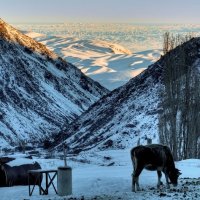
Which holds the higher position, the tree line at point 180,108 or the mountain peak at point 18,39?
the mountain peak at point 18,39

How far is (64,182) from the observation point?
2866 cm

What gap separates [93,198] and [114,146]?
5104cm

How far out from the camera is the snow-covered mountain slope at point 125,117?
260ft

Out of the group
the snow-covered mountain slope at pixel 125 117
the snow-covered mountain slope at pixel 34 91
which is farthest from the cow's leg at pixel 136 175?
the snow-covered mountain slope at pixel 34 91

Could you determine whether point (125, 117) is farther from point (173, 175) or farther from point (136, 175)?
point (136, 175)

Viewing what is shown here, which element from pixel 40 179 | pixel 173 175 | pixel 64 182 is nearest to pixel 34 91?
pixel 40 179

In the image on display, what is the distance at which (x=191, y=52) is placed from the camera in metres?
94.5

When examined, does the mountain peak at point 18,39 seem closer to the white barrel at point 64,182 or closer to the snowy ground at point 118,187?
→ the snowy ground at point 118,187

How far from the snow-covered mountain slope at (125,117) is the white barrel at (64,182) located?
4402 centimetres

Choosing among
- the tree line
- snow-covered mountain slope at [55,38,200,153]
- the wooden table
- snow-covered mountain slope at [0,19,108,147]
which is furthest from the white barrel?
snow-covered mountain slope at [0,19,108,147]

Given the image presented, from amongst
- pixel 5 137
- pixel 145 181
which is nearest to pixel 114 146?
pixel 5 137

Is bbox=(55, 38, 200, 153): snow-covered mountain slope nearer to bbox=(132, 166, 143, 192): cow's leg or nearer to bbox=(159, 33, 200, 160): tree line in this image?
bbox=(159, 33, 200, 160): tree line

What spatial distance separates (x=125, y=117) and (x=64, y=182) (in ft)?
198

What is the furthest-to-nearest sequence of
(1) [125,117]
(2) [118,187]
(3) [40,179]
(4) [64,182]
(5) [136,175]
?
(1) [125,117], (3) [40,179], (2) [118,187], (4) [64,182], (5) [136,175]
